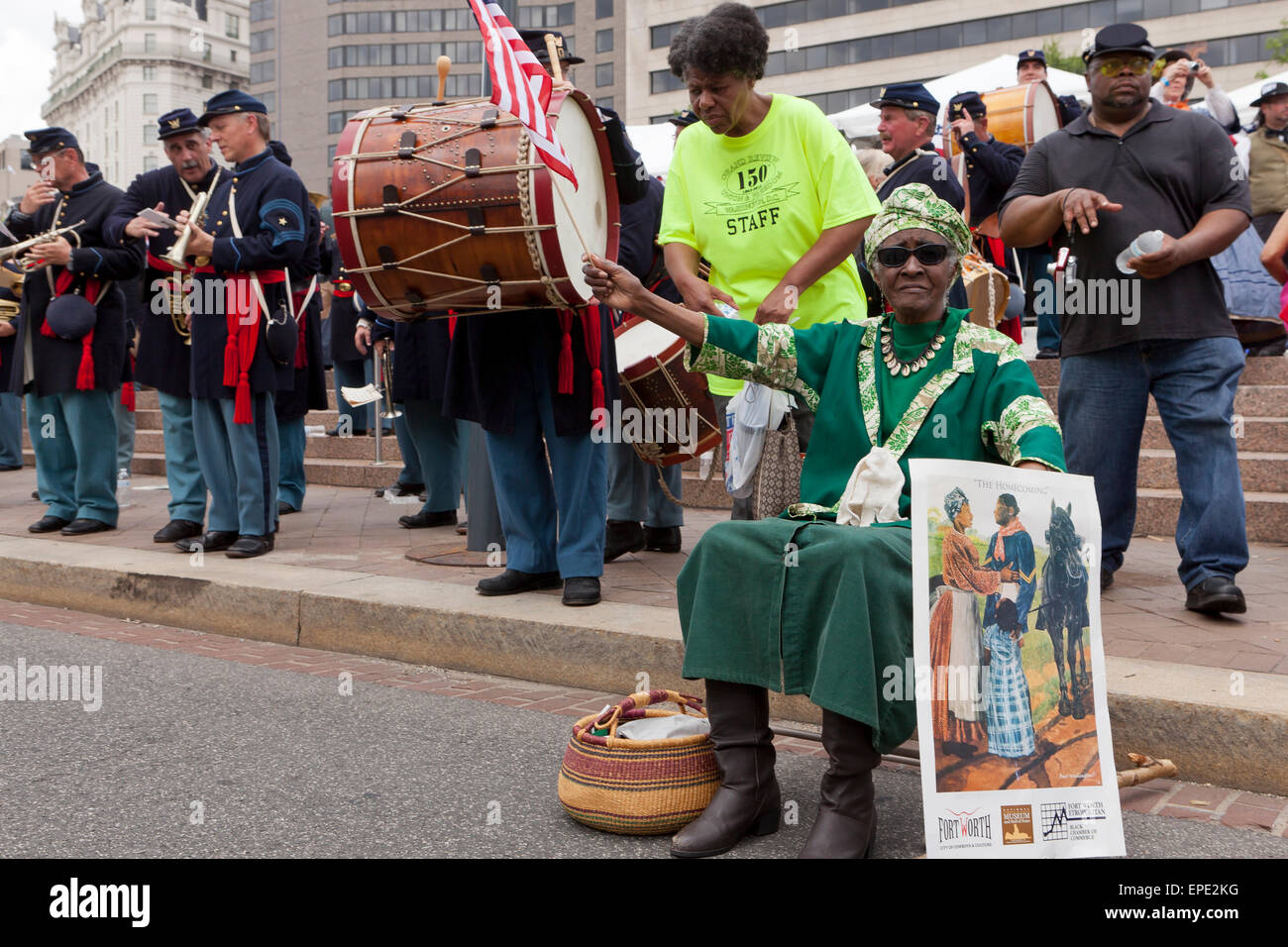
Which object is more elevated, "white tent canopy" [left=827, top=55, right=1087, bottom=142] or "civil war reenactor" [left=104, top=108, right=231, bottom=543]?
"white tent canopy" [left=827, top=55, right=1087, bottom=142]

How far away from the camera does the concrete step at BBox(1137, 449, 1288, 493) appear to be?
7.20m

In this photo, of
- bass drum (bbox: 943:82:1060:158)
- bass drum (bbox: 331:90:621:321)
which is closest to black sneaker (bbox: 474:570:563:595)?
bass drum (bbox: 331:90:621:321)

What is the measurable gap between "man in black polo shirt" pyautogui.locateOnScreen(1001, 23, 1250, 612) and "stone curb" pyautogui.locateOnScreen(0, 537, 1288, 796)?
1056 mm

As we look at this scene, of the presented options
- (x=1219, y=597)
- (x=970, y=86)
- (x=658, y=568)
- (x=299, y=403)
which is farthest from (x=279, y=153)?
(x=970, y=86)

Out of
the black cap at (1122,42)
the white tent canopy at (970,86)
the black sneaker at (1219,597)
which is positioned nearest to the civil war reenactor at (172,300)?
the black cap at (1122,42)

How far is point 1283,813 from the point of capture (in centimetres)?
341

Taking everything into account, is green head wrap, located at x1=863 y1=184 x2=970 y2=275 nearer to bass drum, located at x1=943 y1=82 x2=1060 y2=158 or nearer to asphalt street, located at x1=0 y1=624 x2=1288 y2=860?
asphalt street, located at x1=0 y1=624 x2=1288 y2=860

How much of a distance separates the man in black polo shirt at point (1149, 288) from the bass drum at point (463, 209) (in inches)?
70.0

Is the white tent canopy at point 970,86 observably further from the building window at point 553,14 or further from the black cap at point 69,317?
the building window at point 553,14

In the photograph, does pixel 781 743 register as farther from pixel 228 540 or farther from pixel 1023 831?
pixel 228 540

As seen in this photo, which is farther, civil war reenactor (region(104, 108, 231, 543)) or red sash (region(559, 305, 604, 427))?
civil war reenactor (region(104, 108, 231, 543))

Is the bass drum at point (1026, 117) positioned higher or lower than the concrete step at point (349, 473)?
higher

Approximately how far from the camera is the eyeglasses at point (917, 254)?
340 centimetres
